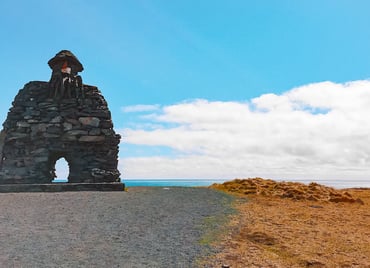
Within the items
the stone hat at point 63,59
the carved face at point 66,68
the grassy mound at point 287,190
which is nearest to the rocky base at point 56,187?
the grassy mound at point 287,190

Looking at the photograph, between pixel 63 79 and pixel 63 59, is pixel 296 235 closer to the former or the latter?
pixel 63 79

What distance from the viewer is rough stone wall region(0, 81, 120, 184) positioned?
1816 centimetres

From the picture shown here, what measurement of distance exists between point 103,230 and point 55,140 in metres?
12.1

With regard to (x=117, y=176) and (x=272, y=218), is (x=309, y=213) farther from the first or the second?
(x=117, y=176)

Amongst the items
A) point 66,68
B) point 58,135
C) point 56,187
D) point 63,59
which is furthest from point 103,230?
point 63,59

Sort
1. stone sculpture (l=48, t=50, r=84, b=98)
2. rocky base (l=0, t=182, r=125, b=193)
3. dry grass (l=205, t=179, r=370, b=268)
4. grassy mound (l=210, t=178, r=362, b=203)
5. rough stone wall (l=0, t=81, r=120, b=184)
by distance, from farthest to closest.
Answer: stone sculpture (l=48, t=50, r=84, b=98) < rough stone wall (l=0, t=81, r=120, b=184) < grassy mound (l=210, t=178, r=362, b=203) < rocky base (l=0, t=182, r=125, b=193) < dry grass (l=205, t=179, r=370, b=268)

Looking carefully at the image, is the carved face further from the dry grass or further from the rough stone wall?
the dry grass

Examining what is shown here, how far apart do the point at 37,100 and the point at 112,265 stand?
16.4 m

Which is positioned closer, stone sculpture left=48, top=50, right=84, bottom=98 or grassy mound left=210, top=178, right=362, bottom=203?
grassy mound left=210, top=178, right=362, bottom=203

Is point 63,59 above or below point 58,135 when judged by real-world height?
above

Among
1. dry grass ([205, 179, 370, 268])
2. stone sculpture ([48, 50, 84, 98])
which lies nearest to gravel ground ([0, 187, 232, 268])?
dry grass ([205, 179, 370, 268])

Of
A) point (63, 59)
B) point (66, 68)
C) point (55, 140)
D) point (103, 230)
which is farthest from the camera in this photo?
point (63, 59)

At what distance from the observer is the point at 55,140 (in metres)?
18.6

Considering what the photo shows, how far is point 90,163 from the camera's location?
18.5m
